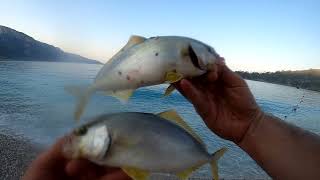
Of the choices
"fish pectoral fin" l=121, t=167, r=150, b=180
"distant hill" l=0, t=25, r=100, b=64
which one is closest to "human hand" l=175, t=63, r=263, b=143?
"fish pectoral fin" l=121, t=167, r=150, b=180

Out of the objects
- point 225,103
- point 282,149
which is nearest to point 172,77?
point 225,103

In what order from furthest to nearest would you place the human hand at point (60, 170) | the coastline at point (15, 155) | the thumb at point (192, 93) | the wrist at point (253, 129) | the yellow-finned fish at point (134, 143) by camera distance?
the coastline at point (15, 155) < the wrist at point (253, 129) < the thumb at point (192, 93) < the human hand at point (60, 170) < the yellow-finned fish at point (134, 143)

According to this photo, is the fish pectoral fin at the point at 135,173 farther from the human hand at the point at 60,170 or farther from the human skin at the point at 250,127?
the human skin at the point at 250,127

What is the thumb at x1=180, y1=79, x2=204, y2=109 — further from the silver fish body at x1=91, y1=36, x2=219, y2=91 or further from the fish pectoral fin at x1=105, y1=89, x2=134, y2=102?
the fish pectoral fin at x1=105, y1=89, x2=134, y2=102

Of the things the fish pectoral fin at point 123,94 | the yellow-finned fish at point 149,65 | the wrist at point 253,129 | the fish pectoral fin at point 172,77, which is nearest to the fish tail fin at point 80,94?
the yellow-finned fish at point 149,65

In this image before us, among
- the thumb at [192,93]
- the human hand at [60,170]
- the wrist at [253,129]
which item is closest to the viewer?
the human hand at [60,170]

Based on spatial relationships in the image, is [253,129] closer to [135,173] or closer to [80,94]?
[80,94]

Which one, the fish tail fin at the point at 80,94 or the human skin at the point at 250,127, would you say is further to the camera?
the human skin at the point at 250,127

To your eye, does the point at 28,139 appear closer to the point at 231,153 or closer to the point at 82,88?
the point at 231,153
